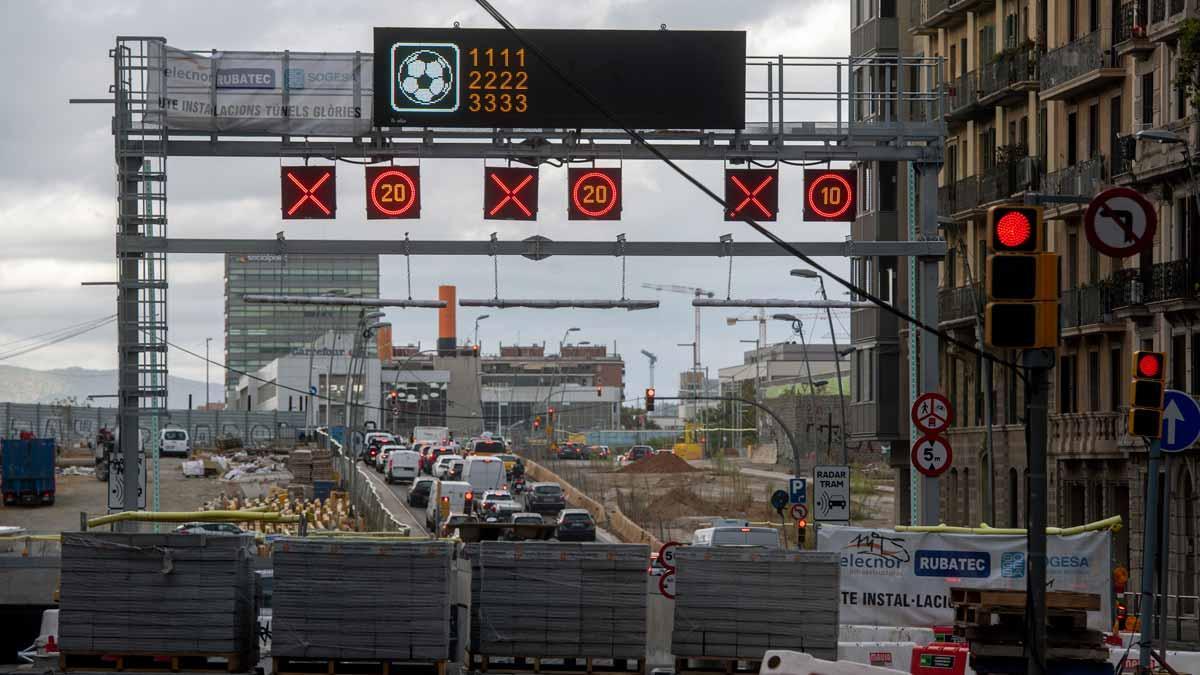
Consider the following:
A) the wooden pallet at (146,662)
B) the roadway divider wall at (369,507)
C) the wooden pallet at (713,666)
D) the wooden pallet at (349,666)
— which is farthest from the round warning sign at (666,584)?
the roadway divider wall at (369,507)

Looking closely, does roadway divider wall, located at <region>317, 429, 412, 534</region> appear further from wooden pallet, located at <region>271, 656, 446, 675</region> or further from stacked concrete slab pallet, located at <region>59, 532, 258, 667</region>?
wooden pallet, located at <region>271, 656, 446, 675</region>

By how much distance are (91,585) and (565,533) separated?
42996 mm

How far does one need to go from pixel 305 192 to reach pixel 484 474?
51.9m

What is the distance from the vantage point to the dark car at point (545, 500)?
7794 cm

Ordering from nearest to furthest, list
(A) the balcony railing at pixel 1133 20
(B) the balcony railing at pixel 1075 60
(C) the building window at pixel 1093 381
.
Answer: (A) the balcony railing at pixel 1133 20, (B) the balcony railing at pixel 1075 60, (C) the building window at pixel 1093 381

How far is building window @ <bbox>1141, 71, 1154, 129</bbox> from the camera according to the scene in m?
45.2

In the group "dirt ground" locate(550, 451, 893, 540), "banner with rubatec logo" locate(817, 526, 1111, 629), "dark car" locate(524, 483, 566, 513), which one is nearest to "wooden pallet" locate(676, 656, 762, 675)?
"banner with rubatec logo" locate(817, 526, 1111, 629)

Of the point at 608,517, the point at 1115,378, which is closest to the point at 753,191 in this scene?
the point at 1115,378

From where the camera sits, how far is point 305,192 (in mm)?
31344

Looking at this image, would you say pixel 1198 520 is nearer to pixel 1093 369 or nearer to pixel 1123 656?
pixel 1093 369

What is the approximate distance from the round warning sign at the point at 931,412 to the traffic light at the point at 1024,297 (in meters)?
12.7

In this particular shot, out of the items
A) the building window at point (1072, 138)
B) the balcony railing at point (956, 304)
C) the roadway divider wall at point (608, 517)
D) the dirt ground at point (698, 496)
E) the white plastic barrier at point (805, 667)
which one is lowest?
the dirt ground at point (698, 496)

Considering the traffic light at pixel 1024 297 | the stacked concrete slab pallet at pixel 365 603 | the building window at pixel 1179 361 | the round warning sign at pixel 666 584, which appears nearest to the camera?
the traffic light at pixel 1024 297

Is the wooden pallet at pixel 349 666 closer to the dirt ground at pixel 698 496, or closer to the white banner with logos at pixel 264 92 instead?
the white banner with logos at pixel 264 92
